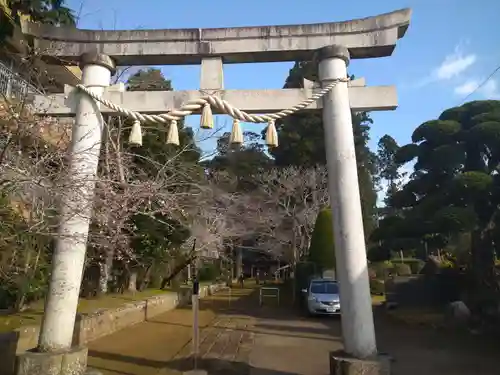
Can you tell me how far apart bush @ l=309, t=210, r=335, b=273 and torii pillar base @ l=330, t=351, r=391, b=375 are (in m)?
17.0

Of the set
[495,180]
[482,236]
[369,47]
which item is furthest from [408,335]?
[369,47]

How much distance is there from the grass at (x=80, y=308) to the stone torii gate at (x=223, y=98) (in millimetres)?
2694

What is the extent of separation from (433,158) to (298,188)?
51.6 feet

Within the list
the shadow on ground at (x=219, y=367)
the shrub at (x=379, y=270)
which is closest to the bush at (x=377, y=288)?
the shrub at (x=379, y=270)

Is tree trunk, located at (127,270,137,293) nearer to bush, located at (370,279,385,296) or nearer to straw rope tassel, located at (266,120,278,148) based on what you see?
straw rope tassel, located at (266,120,278,148)

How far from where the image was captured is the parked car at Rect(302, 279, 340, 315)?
1661 centimetres

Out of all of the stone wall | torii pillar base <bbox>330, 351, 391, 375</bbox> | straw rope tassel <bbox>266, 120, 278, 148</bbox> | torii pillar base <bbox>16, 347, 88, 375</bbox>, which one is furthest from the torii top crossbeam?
the stone wall

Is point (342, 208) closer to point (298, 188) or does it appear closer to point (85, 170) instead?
point (85, 170)

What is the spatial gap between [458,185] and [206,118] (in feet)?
28.7

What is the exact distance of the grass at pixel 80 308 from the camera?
28.0 feet

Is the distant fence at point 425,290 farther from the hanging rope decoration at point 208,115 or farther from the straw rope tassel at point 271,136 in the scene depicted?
the straw rope tassel at point 271,136

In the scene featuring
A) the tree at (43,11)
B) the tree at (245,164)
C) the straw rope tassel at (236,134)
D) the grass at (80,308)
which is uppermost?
the tree at (245,164)

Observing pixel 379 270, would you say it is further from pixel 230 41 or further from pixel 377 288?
pixel 230 41

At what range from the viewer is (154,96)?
7.21 m
